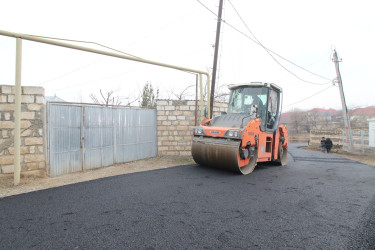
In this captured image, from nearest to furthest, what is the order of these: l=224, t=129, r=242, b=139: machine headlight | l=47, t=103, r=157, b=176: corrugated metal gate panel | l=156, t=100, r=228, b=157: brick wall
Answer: l=224, t=129, r=242, b=139: machine headlight → l=47, t=103, r=157, b=176: corrugated metal gate panel → l=156, t=100, r=228, b=157: brick wall

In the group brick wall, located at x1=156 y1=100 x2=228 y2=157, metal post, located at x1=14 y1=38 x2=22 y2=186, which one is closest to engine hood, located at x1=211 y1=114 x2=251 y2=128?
brick wall, located at x1=156 y1=100 x2=228 y2=157

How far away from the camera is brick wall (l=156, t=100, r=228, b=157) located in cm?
861

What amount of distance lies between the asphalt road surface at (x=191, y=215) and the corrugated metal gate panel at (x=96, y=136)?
1466mm

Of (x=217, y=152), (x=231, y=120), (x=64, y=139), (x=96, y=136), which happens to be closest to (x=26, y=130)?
(x=64, y=139)

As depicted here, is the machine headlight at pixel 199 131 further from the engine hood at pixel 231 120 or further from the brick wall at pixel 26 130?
the brick wall at pixel 26 130

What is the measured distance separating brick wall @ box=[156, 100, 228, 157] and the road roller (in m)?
2.07

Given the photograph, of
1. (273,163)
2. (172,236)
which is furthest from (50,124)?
(273,163)

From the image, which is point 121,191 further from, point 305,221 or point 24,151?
point 305,221

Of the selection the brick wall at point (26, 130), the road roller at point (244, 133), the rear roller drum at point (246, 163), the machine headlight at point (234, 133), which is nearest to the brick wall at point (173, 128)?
the road roller at point (244, 133)

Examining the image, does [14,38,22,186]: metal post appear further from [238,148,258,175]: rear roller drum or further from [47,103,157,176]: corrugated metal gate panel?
[238,148,258,175]: rear roller drum

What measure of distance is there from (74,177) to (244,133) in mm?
4326

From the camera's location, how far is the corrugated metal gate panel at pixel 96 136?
18.9 ft

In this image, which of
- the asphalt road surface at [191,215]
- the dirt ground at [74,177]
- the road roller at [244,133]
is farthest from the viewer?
the road roller at [244,133]

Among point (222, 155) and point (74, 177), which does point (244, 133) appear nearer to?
point (222, 155)
